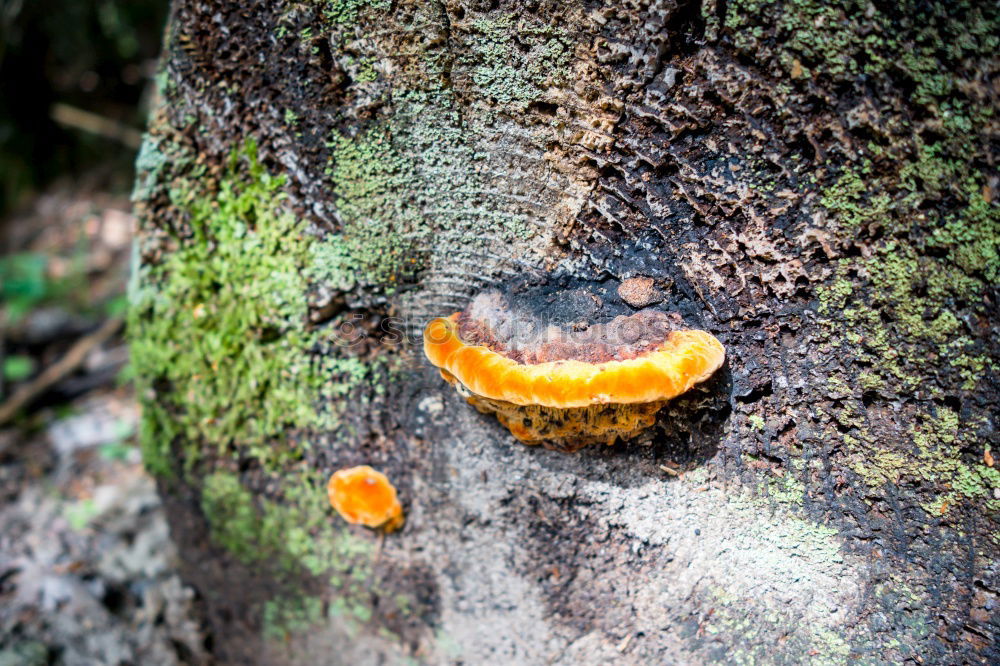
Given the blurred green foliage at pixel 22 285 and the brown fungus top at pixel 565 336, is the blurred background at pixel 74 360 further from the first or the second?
the brown fungus top at pixel 565 336

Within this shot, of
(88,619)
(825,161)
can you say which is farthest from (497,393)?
(88,619)

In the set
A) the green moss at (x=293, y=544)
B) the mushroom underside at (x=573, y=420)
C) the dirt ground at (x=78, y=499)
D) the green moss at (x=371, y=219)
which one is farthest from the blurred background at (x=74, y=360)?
the mushroom underside at (x=573, y=420)

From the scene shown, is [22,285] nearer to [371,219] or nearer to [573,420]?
[371,219]

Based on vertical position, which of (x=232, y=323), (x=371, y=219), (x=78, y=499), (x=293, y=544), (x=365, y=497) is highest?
(x=371, y=219)

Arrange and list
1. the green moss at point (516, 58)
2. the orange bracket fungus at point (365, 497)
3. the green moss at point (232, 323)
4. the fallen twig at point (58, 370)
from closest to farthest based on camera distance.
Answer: the green moss at point (516, 58)
the green moss at point (232, 323)
the orange bracket fungus at point (365, 497)
the fallen twig at point (58, 370)

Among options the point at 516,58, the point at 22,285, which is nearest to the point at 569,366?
the point at 516,58

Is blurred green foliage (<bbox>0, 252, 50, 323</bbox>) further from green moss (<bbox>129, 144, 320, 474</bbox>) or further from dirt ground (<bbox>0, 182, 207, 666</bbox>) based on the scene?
green moss (<bbox>129, 144, 320, 474</bbox>)
